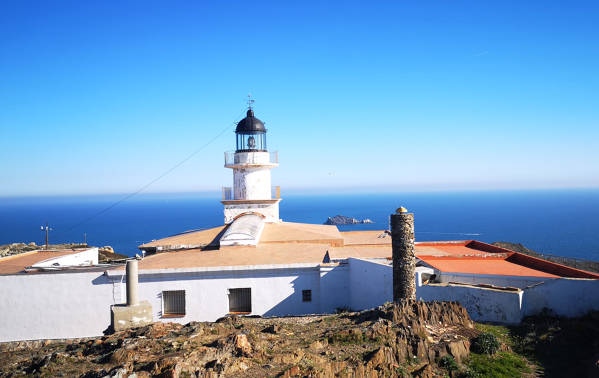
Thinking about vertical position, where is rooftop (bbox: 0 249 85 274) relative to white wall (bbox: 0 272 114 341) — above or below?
above

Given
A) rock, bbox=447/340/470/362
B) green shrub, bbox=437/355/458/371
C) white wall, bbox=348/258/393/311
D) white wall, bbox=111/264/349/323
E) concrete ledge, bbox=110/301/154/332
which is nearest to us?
green shrub, bbox=437/355/458/371

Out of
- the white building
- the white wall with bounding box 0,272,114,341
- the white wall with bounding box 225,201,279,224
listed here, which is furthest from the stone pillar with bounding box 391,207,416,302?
the white wall with bounding box 225,201,279,224

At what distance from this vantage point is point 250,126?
81.5 feet

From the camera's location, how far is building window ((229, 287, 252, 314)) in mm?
16078

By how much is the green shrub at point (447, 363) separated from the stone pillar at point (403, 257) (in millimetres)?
3549

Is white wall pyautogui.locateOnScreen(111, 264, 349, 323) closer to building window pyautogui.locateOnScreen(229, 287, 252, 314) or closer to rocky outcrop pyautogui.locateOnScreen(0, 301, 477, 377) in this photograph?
building window pyautogui.locateOnScreen(229, 287, 252, 314)

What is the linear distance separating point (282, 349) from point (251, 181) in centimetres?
1562

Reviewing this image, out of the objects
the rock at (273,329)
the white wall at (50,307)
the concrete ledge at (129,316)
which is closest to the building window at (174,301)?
the white wall at (50,307)

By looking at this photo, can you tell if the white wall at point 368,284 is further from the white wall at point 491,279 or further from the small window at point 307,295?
the white wall at point 491,279

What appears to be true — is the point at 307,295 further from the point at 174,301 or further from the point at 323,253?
the point at 174,301

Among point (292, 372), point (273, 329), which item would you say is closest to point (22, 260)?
point (273, 329)

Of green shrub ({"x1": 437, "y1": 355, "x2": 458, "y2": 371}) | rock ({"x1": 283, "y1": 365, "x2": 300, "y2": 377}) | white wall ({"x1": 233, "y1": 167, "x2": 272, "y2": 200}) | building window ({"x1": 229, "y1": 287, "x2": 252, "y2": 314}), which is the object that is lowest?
building window ({"x1": 229, "y1": 287, "x2": 252, "y2": 314})

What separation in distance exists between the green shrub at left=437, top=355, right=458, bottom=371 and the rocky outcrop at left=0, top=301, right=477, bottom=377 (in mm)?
120

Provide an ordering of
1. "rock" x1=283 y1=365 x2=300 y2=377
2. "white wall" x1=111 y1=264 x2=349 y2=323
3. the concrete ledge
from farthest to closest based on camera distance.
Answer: "white wall" x1=111 y1=264 x2=349 y2=323 < the concrete ledge < "rock" x1=283 y1=365 x2=300 y2=377
